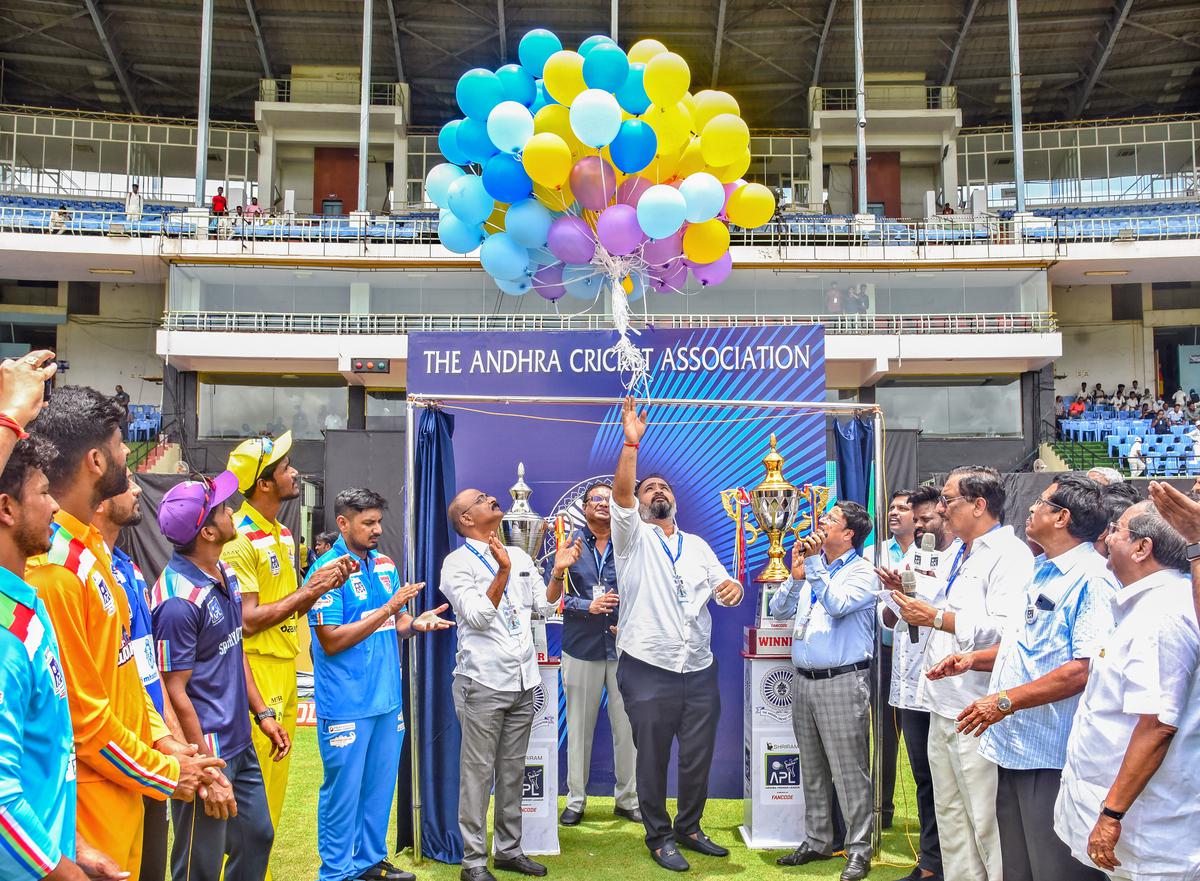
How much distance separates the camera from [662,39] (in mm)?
30406

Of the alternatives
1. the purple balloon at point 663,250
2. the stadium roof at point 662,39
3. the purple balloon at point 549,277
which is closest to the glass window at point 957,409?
the stadium roof at point 662,39

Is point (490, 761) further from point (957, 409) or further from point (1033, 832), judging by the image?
point (957, 409)

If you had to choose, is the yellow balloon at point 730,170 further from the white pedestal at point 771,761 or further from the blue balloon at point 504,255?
the white pedestal at point 771,761

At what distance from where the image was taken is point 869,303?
25594mm

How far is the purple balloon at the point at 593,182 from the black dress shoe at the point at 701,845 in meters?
3.92

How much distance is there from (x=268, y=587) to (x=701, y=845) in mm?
2828

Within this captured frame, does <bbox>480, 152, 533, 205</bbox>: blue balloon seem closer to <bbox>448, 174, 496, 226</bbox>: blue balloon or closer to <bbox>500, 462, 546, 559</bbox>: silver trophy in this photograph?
<bbox>448, 174, 496, 226</bbox>: blue balloon

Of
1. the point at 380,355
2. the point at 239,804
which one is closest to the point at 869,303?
the point at 380,355

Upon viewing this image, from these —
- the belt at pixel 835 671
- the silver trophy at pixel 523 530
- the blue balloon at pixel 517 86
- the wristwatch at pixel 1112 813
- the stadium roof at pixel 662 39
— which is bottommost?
the wristwatch at pixel 1112 813

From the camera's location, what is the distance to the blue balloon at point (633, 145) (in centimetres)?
634

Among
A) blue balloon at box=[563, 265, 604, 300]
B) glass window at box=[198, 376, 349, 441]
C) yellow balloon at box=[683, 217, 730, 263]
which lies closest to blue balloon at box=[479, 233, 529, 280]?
blue balloon at box=[563, 265, 604, 300]

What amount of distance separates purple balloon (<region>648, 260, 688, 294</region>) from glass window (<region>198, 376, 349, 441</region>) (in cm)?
1908

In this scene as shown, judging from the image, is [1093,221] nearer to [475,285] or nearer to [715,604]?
[475,285]

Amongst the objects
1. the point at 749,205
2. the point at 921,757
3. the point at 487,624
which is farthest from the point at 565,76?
the point at 921,757
